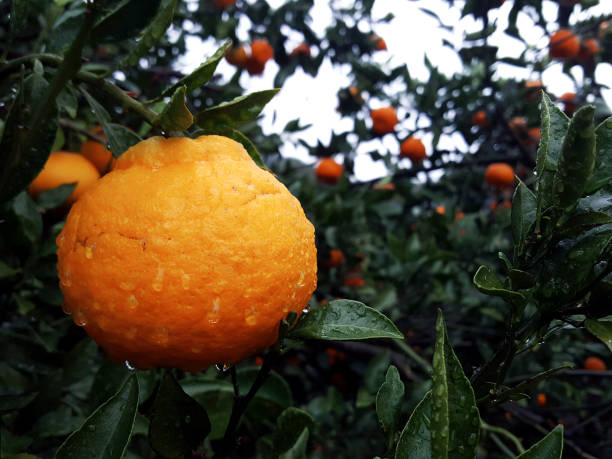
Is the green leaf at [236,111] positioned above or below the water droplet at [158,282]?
above

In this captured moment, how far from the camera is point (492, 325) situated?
6.65 ft

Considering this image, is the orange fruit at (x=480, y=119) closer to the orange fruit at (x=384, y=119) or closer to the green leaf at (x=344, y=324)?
the orange fruit at (x=384, y=119)

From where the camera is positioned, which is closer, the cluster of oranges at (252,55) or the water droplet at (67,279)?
the water droplet at (67,279)

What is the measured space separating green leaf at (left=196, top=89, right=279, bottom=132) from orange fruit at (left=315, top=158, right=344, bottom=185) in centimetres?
201

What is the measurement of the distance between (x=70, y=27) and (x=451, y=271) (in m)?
1.66

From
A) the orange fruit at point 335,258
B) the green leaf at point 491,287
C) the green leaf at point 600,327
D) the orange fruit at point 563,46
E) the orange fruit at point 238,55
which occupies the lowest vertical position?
the orange fruit at point 335,258

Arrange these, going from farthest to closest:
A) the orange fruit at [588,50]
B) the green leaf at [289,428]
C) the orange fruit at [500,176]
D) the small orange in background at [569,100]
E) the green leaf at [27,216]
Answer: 1. the orange fruit at [588,50]
2. the small orange in background at [569,100]
3. the orange fruit at [500,176]
4. the green leaf at [27,216]
5. the green leaf at [289,428]

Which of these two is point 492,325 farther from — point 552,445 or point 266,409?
point 552,445

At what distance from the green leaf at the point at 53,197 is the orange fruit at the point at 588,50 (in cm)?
288

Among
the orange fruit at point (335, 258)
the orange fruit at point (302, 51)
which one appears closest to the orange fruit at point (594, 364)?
the orange fruit at point (335, 258)

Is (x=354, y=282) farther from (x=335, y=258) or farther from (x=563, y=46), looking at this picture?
(x=563, y=46)

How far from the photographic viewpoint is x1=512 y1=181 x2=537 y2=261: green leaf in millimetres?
587

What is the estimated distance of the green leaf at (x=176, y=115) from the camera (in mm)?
538

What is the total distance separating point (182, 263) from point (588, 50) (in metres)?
3.10
